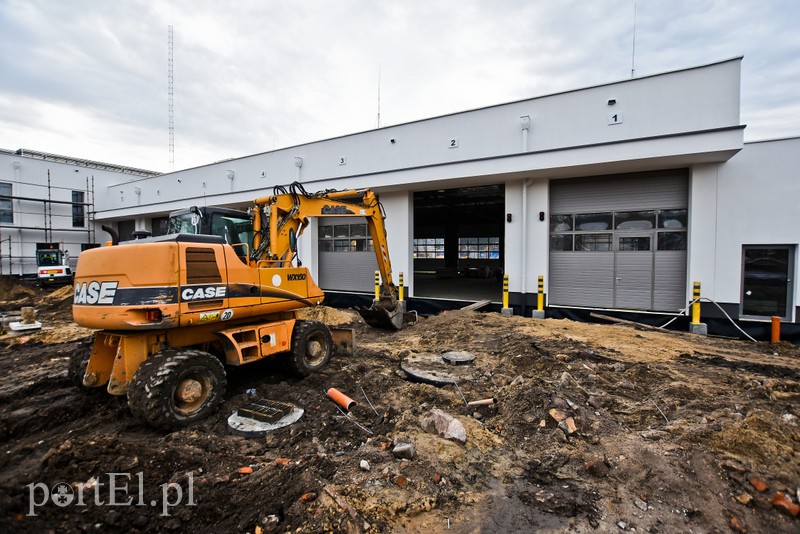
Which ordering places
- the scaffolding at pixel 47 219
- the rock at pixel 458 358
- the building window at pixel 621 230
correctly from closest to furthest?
the rock at pixel 458 358
the building window at pixel 621 230
the scaffolding at pixel 47 219

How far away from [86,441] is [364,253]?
36.6ft

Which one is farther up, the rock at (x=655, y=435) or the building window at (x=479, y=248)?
the building window at (x=479, y=248)

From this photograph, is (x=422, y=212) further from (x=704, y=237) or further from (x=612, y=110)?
(x=704, y=237)

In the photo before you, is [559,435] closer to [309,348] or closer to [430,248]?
[309,348]

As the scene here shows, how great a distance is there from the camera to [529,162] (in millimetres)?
10297

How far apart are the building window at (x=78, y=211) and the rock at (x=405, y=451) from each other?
3158cm

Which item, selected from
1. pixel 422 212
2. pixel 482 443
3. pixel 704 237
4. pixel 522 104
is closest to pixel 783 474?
pixel 482 443

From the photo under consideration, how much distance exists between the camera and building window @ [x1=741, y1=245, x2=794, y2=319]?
903 cm

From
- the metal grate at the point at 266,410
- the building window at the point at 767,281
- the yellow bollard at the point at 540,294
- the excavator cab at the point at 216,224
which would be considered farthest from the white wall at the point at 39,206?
the building window at the point at 767,281

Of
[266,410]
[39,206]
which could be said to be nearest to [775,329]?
[266,410]

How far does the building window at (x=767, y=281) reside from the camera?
29.6 ft

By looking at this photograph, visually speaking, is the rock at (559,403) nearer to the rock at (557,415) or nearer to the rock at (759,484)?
the rock at (557,415)

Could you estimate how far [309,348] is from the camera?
21.0ft

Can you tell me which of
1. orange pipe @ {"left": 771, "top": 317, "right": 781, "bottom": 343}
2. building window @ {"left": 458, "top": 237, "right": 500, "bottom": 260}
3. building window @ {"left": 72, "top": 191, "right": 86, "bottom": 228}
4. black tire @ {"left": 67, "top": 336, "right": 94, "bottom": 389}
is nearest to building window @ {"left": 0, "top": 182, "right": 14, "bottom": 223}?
building window @ {"left": 72, "top": 191, "right": 86, "bottom": 228}
